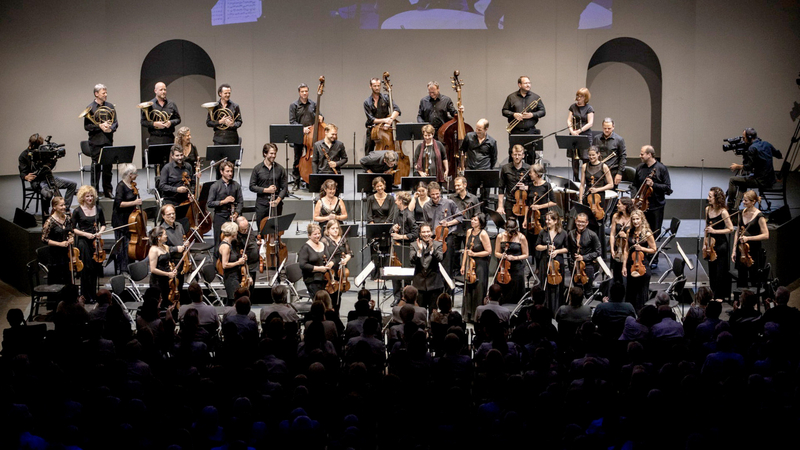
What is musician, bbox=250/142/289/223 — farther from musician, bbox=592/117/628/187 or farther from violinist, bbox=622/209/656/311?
violinist, bbox=622/209/656/311

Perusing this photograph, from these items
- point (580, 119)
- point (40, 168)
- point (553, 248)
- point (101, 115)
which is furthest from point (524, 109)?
point (40, 168)

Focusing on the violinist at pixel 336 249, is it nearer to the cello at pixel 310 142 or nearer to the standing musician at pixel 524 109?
the cello at pixel 310 142

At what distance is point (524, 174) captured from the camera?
10.1 m

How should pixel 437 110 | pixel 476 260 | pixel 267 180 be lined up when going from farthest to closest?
pixel 437 110 < pixel 267 180 < pixel 476 260

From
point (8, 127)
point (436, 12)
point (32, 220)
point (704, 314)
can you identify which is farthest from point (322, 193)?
point (8, 127)

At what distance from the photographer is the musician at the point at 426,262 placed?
29.3 ft

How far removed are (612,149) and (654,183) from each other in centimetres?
82

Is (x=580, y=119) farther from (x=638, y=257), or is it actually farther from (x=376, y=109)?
(x=638, y=257)

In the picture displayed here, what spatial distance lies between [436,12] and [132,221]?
7.38 m

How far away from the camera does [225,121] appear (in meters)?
11.6

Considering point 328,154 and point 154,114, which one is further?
point 154,114

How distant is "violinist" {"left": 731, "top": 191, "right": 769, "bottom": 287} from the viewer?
9.12 meters

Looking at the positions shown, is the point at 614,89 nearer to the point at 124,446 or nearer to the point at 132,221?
the point at 132,221

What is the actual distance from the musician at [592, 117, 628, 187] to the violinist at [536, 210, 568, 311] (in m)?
1.66
